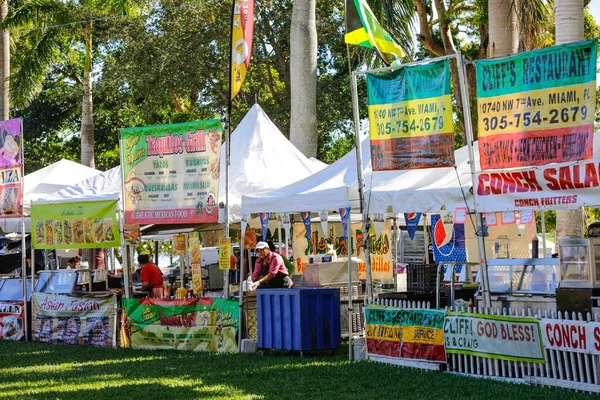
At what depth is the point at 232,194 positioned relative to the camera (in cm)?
1689

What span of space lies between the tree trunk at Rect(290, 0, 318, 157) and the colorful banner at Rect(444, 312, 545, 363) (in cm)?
1215

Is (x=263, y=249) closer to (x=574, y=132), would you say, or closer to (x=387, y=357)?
(x=387, y=357)

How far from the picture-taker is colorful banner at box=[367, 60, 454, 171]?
12086 millimetres

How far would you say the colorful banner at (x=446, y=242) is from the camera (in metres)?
22.1

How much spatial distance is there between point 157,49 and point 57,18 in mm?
5880

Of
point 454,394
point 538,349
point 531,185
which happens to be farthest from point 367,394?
point 531,185

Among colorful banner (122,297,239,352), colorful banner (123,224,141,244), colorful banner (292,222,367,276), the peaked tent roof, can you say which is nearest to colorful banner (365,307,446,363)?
colorful banner (122,297,239,352)

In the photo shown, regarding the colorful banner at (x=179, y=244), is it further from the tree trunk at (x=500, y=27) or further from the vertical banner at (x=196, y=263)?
the tree trunk at (x=500, y=27)

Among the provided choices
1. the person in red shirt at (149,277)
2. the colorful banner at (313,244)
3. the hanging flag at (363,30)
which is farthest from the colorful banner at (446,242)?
the hanging flag at (363,30)

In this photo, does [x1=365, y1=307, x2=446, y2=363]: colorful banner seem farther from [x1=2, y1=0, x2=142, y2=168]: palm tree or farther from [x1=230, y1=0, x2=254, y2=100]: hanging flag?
[x1=2, y1=0, x2=142, y2=168]: palm tree

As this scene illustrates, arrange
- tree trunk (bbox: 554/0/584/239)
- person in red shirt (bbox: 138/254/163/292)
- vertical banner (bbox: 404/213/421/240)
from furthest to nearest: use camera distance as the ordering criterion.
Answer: person in red shirt (bbox: 138/254/163/292)
vertical banner (bbox: 404/213/421/240)
tree trunk (bbox: 554/0/584/239)

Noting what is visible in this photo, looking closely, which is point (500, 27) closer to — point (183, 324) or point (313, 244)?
point (313, 244)

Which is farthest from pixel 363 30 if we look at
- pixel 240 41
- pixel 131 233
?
pixel 131 233

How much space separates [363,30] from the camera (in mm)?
13102
